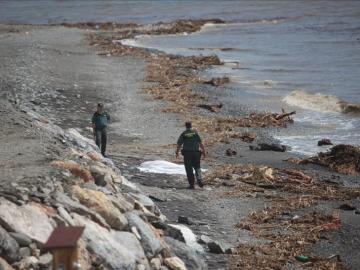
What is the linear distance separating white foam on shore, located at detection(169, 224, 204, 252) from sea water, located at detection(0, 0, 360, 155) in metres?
10.0

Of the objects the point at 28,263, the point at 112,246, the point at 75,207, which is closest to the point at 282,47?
the point at 75,207

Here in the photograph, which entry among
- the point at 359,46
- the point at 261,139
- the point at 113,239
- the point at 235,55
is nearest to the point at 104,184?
the point at 113,239

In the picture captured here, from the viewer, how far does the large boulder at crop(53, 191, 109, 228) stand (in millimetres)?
9055

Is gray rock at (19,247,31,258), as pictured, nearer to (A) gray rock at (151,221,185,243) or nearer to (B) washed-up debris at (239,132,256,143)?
(A) gray rock at (151,221,185,243)

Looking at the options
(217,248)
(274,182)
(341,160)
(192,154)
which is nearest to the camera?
(217,248)

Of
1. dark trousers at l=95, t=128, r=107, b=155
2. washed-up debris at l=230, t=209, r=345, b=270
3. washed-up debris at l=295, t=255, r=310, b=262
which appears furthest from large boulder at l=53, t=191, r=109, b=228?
dark trousers at l=95, t=128, r=107, b=155

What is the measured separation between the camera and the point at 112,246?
28.7 feet

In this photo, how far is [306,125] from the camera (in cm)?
2503

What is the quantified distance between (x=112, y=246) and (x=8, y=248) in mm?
1532

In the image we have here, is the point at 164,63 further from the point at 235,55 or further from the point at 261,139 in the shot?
the point at 261,139

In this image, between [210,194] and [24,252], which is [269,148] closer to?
[210,194]

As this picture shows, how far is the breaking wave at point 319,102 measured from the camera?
1119 inches

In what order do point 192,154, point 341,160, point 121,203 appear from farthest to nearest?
point 341,160 → point 192,154 → point 121,203

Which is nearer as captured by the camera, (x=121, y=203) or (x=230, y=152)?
(x=121, y=203)
